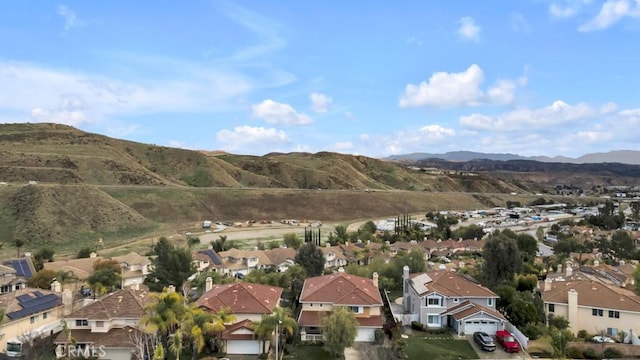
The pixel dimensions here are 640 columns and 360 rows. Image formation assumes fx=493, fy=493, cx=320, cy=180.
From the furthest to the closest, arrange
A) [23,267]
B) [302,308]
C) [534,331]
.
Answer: [23,267], [302,308], [534,331]

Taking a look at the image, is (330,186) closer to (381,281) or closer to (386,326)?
(381,281)

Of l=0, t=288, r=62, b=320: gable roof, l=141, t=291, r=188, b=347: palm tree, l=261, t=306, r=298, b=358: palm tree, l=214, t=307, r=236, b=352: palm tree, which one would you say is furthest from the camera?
l=0, t=288, r=62, b=320: gable roof

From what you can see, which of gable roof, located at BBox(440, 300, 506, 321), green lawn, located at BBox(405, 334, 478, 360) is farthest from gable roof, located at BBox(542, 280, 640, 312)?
green lawn, located at BBox(405, 334, 478, 360)

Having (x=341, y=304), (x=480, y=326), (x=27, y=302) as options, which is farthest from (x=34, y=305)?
(x=480, y=326)

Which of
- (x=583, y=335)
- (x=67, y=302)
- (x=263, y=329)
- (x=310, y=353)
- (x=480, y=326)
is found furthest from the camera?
(x=67, y=302)

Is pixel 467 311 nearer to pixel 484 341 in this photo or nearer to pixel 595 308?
pixel 484 341

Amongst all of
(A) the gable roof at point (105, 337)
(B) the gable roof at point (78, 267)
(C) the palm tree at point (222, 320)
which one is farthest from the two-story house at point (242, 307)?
(B) the gable roof at point (78, 267)

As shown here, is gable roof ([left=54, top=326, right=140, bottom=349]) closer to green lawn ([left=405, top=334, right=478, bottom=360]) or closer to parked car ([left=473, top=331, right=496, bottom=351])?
green lawn ([left=405, top=334, right=478, bottom=360])

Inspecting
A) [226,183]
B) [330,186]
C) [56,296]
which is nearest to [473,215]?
[330,186]
